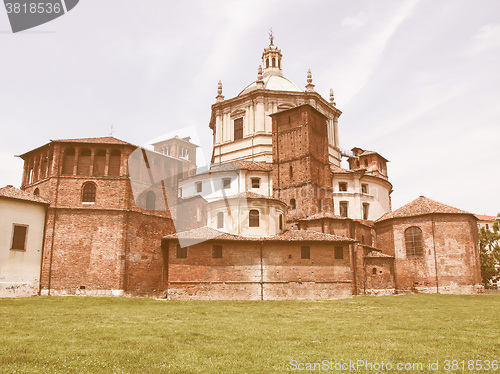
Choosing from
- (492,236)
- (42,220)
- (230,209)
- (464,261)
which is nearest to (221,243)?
(230,209)

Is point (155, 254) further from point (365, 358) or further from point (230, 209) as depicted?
point (365, 358)

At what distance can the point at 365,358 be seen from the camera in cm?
965

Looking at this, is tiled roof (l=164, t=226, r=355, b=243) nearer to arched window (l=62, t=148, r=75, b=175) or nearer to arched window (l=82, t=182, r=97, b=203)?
arched window (l=82, t=182, r=97, b=203)

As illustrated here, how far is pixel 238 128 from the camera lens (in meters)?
46.2

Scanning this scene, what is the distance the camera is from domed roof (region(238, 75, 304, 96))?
47.2 m

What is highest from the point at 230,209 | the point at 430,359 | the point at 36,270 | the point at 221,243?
the point at 230,209

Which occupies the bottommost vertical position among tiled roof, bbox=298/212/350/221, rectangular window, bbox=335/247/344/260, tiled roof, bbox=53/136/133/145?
rectangular window, bbox=335/247/344/260

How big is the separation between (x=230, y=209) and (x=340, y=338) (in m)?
19.9

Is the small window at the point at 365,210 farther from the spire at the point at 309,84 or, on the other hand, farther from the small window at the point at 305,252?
the spire at the point at 309,84

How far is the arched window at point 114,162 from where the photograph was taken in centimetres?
2994

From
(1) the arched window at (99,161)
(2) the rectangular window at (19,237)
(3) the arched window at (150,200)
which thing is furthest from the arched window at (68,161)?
(3) the arched window at (150,200)

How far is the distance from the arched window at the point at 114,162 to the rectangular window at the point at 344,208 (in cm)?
2024

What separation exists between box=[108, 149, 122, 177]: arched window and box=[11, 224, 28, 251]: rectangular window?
21.1ft

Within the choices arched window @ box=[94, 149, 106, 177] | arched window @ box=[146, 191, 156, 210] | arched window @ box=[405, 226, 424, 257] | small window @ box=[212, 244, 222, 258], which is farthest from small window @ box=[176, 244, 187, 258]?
arched window @ box=[405, 226, 424, 257]
